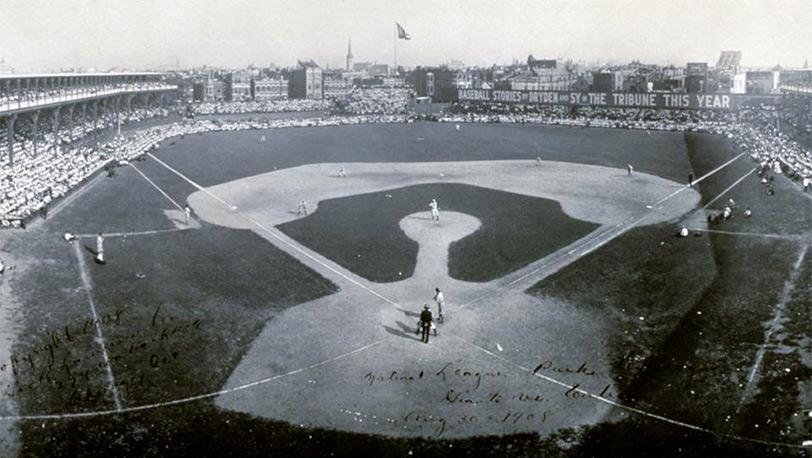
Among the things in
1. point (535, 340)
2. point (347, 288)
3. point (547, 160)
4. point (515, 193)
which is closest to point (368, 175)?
point (515, 193)

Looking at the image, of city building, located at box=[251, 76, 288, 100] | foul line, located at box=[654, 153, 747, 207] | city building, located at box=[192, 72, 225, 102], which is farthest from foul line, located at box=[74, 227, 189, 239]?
city building, located at box=[251, 76, 288, 100]

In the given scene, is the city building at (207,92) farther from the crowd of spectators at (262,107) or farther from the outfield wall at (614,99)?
the outfield wall at (614,99)

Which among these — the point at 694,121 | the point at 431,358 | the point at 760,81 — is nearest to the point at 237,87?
the point at 694,121

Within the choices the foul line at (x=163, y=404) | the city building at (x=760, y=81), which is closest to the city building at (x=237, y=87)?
the city building at (x=760, y=81)

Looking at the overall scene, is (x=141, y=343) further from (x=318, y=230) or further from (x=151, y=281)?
(x=318, y=230)

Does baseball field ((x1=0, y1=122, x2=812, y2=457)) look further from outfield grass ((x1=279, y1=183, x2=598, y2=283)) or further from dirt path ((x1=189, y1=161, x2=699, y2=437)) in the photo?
outfield grass ((x1=279, y1=183, x2=598, y2=283))

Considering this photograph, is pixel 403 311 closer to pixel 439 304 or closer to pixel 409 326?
pixel 409 326

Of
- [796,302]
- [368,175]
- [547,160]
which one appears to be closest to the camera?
[796,302]
